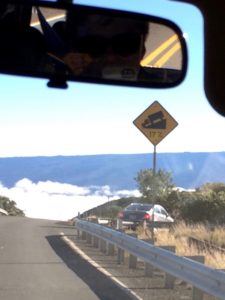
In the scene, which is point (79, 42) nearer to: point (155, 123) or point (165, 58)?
point (165, 58)

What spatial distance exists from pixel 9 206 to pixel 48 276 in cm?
4219

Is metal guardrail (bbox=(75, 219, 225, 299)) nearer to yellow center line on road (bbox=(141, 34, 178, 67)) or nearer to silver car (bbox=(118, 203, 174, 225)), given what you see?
yellow center line on road (bbox=(141, 34, 178, 67))

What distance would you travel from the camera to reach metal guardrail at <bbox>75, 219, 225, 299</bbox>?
24.9 ft

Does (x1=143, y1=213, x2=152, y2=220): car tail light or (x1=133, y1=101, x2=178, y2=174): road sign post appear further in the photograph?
(x1=143, y1=213, x2=152, y2=220): car tail light

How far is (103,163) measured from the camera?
61.7 metres

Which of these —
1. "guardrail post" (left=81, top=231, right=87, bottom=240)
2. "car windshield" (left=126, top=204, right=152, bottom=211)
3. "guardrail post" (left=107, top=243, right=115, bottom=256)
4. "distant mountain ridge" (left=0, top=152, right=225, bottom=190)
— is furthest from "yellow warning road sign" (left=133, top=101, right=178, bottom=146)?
"distant mountain ridge" (left=0, top=152, right=225, bottom=190)

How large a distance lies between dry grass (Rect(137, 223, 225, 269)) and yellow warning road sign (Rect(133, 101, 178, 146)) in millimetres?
2513

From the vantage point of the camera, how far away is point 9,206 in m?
52.8

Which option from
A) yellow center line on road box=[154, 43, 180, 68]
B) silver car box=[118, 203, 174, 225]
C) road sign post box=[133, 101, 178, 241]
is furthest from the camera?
silver car box=[118, 203, 174, 225]

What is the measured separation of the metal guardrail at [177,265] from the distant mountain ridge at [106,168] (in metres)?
37.7

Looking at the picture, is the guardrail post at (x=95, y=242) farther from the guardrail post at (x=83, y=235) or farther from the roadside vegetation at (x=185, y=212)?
the guardrail post at (x=83, y=235)

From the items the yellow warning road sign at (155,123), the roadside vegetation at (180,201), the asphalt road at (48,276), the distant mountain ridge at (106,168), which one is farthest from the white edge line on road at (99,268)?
the distant mountain ridge at (106,168)

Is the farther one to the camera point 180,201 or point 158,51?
point 180,201

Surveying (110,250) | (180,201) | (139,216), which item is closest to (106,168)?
(180,201)
